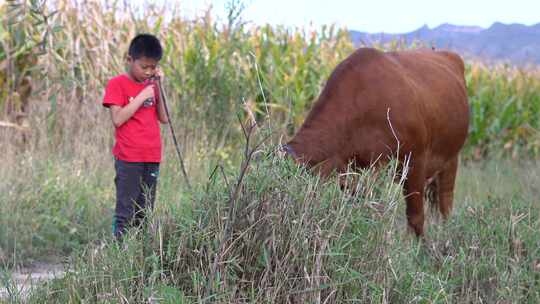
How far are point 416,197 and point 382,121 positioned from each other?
2.62 ft

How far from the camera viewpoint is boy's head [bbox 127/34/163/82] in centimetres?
542

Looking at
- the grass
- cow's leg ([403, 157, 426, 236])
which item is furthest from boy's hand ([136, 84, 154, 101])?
cow's leg ([403, 157, 426, 236])

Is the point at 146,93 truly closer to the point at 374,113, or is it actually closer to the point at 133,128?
the point at 133,128

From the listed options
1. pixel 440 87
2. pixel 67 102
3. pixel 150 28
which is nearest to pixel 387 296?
pixel 440 87

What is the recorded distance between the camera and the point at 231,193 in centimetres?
395

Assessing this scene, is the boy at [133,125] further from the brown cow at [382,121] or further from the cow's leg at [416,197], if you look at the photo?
the cow's leg at [416,197]

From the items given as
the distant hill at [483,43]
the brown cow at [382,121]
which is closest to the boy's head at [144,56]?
the brown cow at [382,121]

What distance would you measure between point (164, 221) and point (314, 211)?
2.41 ft

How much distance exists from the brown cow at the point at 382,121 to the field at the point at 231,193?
1.36ft

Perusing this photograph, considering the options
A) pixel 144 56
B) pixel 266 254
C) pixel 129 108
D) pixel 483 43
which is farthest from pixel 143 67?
pixel 483 43

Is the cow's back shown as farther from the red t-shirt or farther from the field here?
the red t-shirt

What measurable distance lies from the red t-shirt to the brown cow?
38.1 inches

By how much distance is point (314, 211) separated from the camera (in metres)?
3.98

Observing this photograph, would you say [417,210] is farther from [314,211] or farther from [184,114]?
[184,114]
